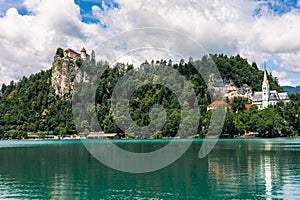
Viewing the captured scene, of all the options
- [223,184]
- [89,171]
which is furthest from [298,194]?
[89,171]

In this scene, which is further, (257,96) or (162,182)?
(257,96)

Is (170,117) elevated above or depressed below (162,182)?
above

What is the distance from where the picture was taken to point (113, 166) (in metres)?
48.8

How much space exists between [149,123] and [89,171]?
113950 millimetres

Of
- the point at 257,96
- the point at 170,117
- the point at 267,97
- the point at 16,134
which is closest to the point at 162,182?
the point at 170,117

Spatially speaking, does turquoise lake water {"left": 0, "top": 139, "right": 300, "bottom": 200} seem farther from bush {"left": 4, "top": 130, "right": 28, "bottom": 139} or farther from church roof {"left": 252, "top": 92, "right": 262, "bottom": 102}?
bush {"left": 4, "top": 130, "right": 28, "bottom": 139}

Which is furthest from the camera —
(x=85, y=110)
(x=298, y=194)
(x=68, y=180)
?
(x=85, y=110)

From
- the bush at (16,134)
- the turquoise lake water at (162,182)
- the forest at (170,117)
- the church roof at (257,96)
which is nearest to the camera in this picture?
the turquoise lake water at (162,182)

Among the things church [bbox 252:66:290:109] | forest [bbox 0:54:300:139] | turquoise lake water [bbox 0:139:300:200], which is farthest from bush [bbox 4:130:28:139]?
turquoise lake water [bbox 0:139:300:200]

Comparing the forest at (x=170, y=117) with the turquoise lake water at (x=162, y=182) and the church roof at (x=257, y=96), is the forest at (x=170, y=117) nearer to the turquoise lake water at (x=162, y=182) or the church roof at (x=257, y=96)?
the church roof at (x=257, y=96)

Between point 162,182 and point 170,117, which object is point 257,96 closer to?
point 170,117

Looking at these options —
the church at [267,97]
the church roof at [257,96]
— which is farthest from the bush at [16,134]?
the church at [267,97]

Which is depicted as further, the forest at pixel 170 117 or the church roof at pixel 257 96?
the church roof at pixel 257 96

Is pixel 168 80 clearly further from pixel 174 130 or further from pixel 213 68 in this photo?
pixel 174 130
